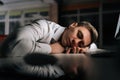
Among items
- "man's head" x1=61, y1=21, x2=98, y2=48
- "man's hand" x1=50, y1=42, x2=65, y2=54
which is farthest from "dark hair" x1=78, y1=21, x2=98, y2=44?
"man's hand" x1=50, y1=42, x2=65, y2=54

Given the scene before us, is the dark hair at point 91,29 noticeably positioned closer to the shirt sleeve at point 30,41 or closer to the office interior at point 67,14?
the office interior at point 67,14

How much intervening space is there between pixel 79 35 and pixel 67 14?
0.34 ft

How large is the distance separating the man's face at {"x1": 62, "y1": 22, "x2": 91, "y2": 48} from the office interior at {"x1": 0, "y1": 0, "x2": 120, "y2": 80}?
0.11 ft

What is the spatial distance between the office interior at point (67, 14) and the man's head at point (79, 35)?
0.07 ft

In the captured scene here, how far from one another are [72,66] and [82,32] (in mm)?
149

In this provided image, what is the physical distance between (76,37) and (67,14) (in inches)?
4.2

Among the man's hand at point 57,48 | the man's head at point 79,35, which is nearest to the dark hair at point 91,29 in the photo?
the man's head at point 79,35

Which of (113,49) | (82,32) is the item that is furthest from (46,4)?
(113,49)

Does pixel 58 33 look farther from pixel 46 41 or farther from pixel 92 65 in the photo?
pixel 92 65

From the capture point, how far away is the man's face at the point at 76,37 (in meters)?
0.94

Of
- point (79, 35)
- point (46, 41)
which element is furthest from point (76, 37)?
point (46, 41)

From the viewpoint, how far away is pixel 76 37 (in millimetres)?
963

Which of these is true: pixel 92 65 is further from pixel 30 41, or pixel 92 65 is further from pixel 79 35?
pixel 30 41

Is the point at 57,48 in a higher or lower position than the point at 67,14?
lower
